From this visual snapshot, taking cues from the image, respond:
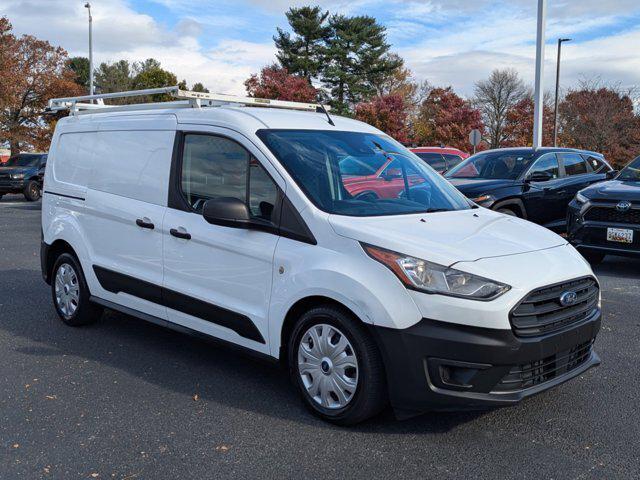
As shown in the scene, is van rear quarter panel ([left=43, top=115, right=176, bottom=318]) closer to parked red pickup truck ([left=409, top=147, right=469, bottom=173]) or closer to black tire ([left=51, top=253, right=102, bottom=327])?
black tire ([left=51, top=253, right=102, bottom=327])

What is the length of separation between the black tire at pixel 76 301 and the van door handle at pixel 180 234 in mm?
1572

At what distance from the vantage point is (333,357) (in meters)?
3.88

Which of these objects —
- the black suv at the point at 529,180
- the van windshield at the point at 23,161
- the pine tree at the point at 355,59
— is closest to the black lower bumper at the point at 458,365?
the black suv at the point at 529,180

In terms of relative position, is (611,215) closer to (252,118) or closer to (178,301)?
(252,118)

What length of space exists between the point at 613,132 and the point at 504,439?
130 feet

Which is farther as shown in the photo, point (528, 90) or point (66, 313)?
point (528, 90)

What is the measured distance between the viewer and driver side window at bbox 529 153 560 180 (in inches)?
425

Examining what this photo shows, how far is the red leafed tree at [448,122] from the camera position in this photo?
4188cm

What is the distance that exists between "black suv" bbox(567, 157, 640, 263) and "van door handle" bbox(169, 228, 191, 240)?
19.5 feet

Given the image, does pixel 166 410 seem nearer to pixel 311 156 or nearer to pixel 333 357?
pixel 333 357

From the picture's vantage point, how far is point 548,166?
11023 millimetres

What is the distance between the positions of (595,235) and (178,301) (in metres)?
5.93

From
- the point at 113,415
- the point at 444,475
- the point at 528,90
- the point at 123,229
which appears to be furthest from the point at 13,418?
the point at 528,90

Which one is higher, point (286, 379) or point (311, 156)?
point (311, 156)
